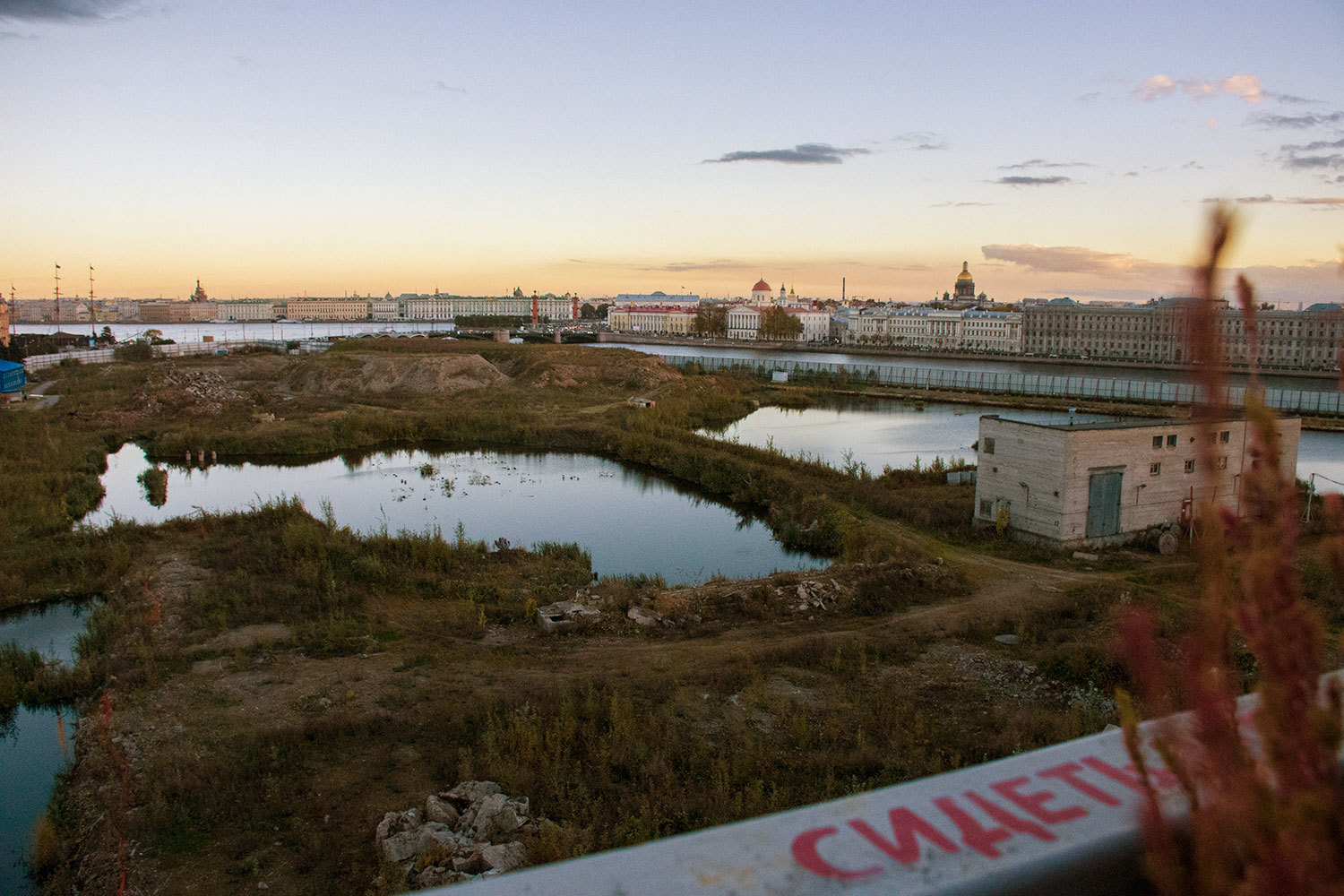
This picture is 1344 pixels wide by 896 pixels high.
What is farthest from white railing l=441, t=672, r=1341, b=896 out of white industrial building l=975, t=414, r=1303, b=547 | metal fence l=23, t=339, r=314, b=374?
metal fence l=23, t=339, r=314, b=374

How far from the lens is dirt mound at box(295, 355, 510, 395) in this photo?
41.1 m

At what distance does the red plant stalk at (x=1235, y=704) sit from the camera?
1.09m

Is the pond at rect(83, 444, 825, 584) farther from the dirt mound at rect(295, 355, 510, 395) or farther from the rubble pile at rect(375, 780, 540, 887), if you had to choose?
the dirt mound at rect(295, 355, 510, 395)

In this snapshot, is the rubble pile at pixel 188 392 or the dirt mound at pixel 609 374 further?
the dirt mound at pixel 609 374

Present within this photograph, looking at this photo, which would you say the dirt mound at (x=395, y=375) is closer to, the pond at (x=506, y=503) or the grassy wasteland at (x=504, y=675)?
the pond at (x=506, y=503)

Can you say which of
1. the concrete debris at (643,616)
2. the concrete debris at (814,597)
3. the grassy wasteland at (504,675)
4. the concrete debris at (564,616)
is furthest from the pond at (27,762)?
the concrete debris at (814,597)

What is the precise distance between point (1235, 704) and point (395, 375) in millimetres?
43712

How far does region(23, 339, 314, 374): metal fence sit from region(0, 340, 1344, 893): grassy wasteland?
31.4m

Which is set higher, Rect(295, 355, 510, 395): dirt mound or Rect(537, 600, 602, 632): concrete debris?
Rect(295, 355, 510, 395): dirt mound

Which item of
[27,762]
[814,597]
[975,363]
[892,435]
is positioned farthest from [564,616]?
[975,363]

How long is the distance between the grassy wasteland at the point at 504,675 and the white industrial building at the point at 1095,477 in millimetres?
694

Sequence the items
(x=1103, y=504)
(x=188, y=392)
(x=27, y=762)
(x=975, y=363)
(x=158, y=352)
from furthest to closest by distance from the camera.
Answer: (x=975, y=363) → (x=158, y=352) → (x=188, y=392) → (x=1103, y=504) → (x=27, y=762)

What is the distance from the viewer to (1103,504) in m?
14.6

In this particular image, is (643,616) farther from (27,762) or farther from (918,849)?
(918,849)
